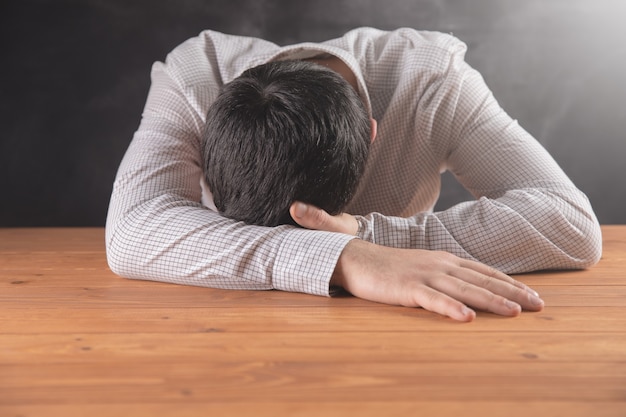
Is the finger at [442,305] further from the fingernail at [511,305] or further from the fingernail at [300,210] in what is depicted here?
the fingernail at [300,210]

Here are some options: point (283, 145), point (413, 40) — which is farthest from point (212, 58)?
point (283, 145)

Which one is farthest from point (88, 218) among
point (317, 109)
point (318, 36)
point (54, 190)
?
point (317, 109)

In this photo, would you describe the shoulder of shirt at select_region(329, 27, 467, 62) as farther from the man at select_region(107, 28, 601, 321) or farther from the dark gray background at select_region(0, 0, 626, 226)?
the dark gray background at select_region(0, 0, 626, 226)

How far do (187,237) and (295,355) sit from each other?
0.42 m

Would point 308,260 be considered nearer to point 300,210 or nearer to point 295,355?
point 300,210

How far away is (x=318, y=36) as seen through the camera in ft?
7.86

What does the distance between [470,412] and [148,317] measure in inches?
22.1

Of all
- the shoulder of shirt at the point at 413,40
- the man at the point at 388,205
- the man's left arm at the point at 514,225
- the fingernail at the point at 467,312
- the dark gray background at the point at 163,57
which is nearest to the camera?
the fingernail at the point at 467,312

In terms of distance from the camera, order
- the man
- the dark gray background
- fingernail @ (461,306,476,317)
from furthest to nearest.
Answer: the dark gray background
the man
fingernail @ (461,306,476,317)

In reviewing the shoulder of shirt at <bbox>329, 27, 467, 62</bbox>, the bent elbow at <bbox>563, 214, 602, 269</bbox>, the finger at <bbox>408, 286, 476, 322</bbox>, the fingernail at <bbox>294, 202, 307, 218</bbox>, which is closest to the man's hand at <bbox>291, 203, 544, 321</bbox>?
the finger at <bbox>408, 286, 476, 322</bbox>

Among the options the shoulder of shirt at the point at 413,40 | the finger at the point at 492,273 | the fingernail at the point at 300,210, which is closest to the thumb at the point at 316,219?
the fingernail at the point at 300,210

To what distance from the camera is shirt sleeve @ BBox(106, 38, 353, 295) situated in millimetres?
1247

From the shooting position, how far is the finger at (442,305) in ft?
3.64

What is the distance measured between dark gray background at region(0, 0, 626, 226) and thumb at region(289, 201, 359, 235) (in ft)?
3.93
